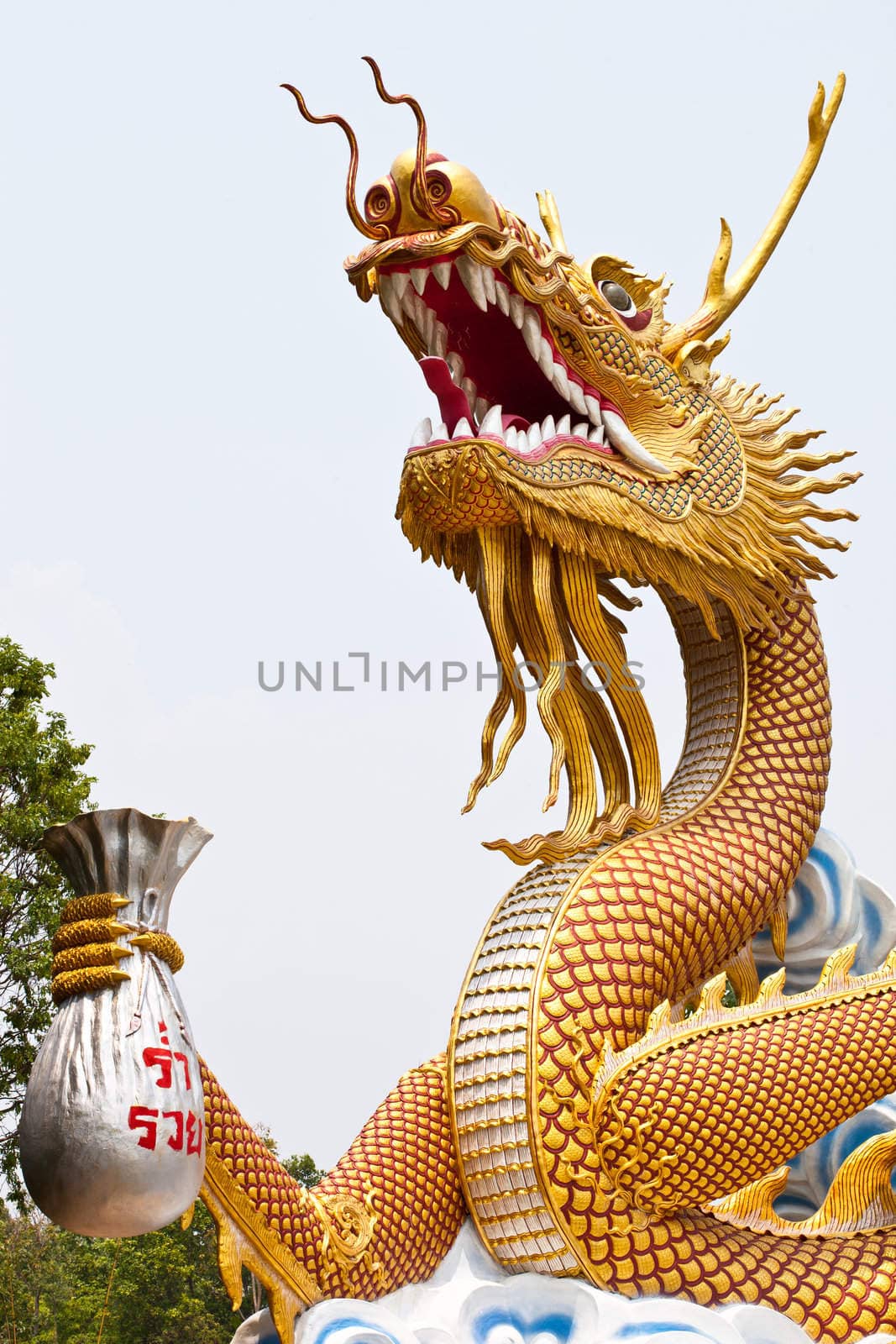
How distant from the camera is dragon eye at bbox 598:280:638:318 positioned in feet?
14.8

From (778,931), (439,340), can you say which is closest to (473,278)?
(439,340)

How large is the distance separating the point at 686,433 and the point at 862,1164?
201cm

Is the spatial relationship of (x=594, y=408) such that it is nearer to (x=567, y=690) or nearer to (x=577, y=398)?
(x=577, y=398)

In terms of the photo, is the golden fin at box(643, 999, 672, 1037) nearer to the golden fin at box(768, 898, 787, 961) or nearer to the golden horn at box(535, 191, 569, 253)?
the golden fin at box(768, 898, 787, 961)

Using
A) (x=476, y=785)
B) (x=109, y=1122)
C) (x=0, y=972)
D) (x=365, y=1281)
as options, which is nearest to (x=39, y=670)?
(x=0, y=972)

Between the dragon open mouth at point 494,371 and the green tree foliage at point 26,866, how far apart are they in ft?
15.4

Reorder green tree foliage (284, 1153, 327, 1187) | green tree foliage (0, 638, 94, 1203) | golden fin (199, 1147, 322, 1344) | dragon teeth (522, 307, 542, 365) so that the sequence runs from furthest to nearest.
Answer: green tree foliage (284, 1153, 327, 1187)
green tree foliage (0, 638, 94, 1203)
dragon teeth (522, 307, 542, 365)
golden fin (199, 1147, 322, 1344)

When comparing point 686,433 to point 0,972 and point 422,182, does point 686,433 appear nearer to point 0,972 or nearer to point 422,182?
point 422,182

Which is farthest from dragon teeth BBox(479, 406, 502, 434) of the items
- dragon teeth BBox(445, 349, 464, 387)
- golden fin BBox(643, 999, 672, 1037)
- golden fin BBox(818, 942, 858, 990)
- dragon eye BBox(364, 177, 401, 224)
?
golden fin BBox(818, 942, 858, 990)

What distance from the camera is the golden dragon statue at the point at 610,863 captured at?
12.4 feet

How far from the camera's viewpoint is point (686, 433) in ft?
14.8

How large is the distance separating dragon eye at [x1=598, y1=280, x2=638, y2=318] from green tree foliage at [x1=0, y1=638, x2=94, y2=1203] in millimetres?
4811

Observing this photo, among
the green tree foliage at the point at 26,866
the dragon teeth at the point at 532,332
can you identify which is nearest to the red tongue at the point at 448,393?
the dragon teeth at the point at 532,332

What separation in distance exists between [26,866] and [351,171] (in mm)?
5306
